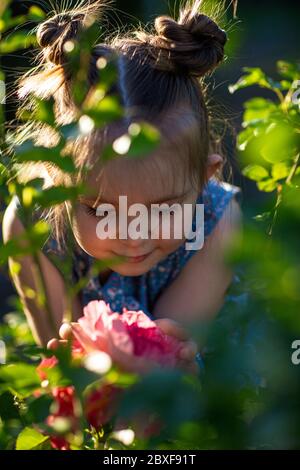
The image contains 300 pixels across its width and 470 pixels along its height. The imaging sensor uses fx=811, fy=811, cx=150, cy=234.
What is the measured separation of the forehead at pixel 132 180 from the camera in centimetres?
161

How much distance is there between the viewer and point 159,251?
185cm

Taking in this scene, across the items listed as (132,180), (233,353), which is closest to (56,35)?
(132,180)

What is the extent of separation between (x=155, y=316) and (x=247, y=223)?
159 centimetres

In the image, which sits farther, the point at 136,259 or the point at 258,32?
the point at 258,32

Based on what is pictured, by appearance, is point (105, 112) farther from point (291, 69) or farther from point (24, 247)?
point (291, 69)

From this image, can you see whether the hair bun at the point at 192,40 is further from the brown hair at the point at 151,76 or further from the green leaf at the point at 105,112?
the green leaf at the point at 105,112

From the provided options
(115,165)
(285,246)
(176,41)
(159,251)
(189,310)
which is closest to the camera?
(285,246)

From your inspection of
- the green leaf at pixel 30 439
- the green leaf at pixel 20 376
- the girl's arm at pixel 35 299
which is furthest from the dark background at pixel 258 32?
the green leaf at pixel 20 376

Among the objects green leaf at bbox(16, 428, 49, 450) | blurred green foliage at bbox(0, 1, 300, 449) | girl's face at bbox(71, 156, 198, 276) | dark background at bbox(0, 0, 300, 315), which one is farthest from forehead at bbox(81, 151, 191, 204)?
dark background at bbox(0, 0, 300, 315)

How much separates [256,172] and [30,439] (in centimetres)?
91

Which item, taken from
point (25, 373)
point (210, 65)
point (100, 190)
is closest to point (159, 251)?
point (100, 190)

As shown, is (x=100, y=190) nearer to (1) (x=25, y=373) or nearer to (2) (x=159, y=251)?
(2) (x=159, y=251)

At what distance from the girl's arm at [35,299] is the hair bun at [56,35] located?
24.3 inches

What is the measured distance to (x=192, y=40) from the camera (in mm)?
1743
